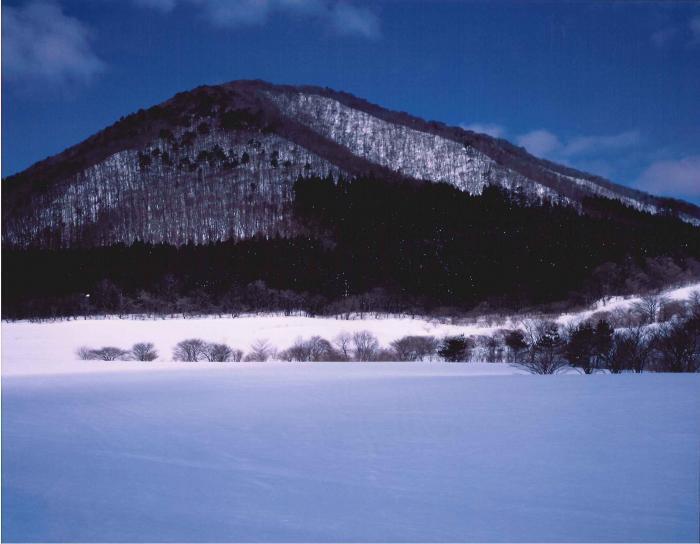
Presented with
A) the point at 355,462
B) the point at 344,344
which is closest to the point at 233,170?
the point at 344,344

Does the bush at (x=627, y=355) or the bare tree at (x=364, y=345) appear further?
the bare tree at (x=364, y=345)

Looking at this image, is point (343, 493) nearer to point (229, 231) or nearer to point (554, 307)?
point (554, 307)

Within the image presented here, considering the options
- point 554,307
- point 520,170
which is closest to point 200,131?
point 520,170

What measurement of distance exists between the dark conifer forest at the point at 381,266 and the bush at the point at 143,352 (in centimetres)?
1404

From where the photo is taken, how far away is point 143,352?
1077 inches

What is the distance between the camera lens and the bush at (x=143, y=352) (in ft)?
88.6

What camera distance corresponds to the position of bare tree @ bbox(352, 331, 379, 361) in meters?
26.3

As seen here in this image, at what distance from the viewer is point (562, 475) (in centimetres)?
607

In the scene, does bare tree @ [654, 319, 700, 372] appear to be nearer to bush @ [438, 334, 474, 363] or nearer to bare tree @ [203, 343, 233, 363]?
bush @ [438, 334, 474, 363]

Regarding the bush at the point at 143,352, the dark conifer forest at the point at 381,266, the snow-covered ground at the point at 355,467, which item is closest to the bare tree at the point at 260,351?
the bush at the point at 143,352

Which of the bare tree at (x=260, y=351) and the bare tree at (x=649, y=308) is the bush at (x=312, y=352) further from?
the bare tree at (x=649, y=308)

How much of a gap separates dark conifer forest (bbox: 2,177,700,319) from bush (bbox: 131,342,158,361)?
1404 centimetres

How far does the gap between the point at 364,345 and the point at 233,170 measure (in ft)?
208

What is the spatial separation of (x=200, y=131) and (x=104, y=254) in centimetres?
5457
